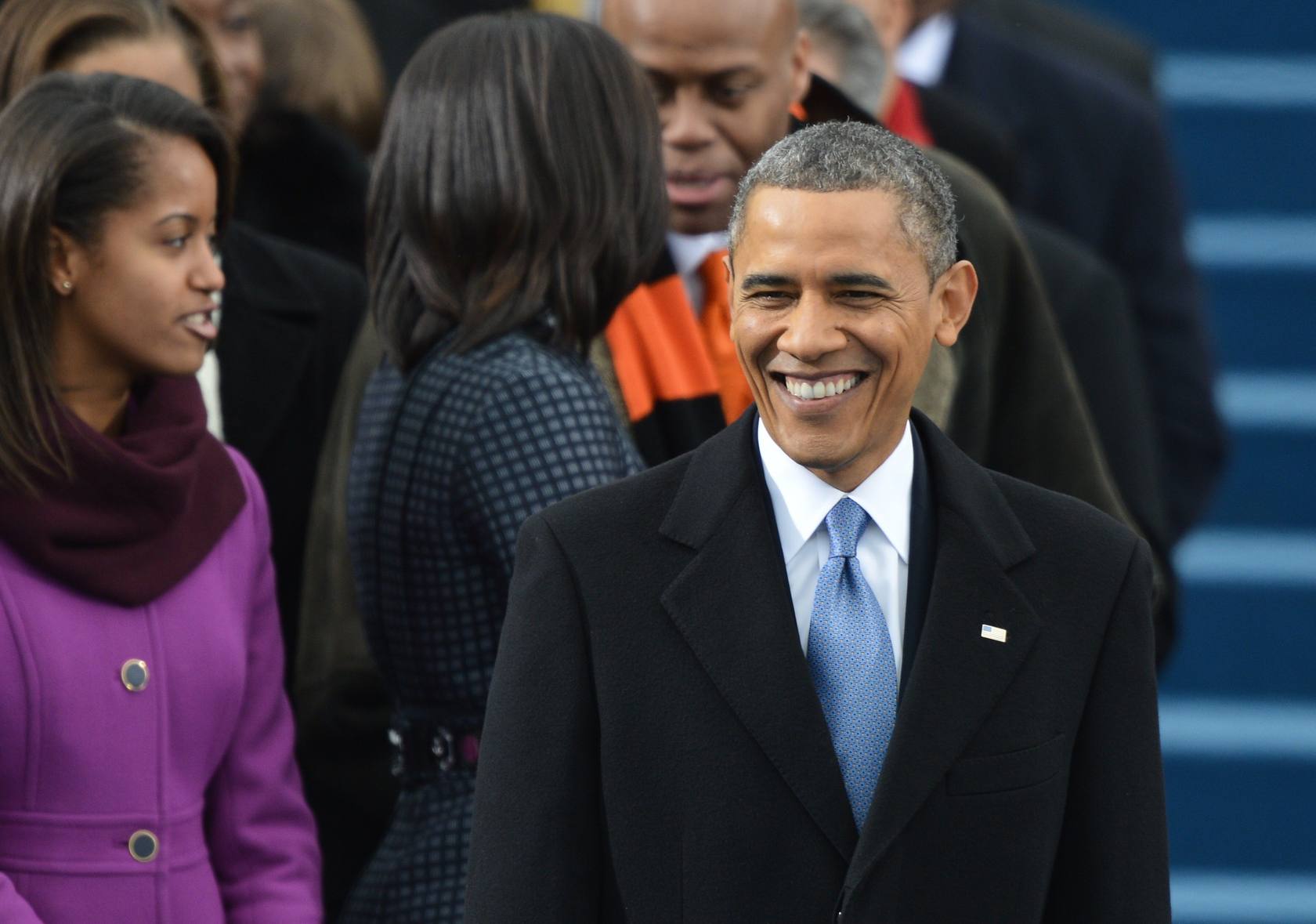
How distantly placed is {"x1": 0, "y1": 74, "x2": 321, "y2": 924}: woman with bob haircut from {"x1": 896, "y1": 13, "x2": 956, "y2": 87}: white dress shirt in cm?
319

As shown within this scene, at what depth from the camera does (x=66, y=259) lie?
2727 millimetres

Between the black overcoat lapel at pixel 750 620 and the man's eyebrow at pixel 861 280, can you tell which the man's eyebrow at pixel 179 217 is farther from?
the man's eyebrow at pixel 861 280

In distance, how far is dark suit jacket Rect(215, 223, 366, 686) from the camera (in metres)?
3.51

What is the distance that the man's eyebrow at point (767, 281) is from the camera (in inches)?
86.0

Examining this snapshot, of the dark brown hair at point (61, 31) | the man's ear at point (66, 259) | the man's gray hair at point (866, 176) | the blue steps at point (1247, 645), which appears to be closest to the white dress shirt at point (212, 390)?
the dark brown hair at point (61, 31)

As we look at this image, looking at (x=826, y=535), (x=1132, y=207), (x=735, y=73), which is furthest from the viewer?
(x=1132, y=207)

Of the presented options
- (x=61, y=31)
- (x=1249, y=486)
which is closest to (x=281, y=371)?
(x=61, y=31)

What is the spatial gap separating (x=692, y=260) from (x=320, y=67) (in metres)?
1.67

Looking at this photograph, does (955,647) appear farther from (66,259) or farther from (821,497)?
(66,259)

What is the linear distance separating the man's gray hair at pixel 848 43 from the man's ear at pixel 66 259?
1.80 meters

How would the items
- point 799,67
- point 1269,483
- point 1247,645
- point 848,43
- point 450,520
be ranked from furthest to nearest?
point 1269,483, point 1247,645, point 848,43, point 799,67, point 450,520

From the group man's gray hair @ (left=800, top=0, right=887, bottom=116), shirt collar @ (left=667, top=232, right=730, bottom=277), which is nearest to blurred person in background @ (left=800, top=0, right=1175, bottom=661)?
man's gray hair @ (left=800, top=0, right=887, bottom=116)

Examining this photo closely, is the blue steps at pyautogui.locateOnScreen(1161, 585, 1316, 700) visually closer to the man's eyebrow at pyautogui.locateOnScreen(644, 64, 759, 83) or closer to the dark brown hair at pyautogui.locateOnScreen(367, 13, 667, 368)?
the man's eyebrow at pyautogui.locateOnScreen(644, 64, 759, 83)

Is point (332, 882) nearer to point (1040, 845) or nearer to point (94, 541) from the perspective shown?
point (94, 541)
